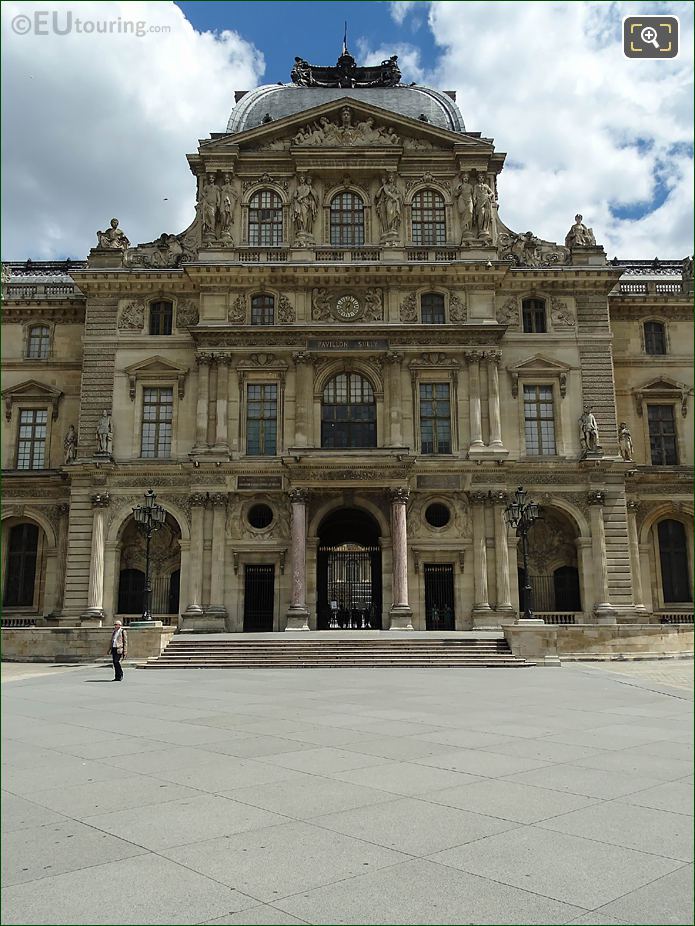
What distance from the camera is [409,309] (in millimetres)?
39531

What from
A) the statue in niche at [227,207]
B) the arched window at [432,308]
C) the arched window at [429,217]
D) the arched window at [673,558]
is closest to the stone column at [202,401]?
the statue in niche at [227,207]

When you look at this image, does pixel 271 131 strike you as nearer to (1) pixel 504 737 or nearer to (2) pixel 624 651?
(2) pixel 624 651

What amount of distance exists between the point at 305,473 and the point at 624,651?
592 inches

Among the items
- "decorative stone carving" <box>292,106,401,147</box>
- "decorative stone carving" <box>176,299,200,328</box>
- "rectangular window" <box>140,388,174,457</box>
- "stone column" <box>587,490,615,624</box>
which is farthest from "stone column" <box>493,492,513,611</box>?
"decorative stone carving" <box>292,106,401,147</box>

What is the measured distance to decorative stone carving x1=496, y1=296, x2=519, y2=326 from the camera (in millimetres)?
40281

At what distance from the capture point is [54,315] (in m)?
43.3

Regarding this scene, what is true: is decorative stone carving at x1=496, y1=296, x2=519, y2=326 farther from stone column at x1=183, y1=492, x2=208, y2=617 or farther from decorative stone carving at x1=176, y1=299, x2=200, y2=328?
stone column at x1=183, y1=492, x2=208, y2=617

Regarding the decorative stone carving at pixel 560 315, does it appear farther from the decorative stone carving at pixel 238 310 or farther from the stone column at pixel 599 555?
the decorative stone carving at pixel 238 310

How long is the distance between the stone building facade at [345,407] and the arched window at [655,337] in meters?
0.71

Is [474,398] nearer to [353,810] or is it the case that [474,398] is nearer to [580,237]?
[580,237]

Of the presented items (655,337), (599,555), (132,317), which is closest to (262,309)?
(132,317)

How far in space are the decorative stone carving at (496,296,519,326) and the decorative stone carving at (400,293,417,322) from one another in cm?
418

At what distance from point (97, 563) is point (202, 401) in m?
8.74

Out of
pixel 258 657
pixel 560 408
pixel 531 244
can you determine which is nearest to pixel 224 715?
pixel 258 657
